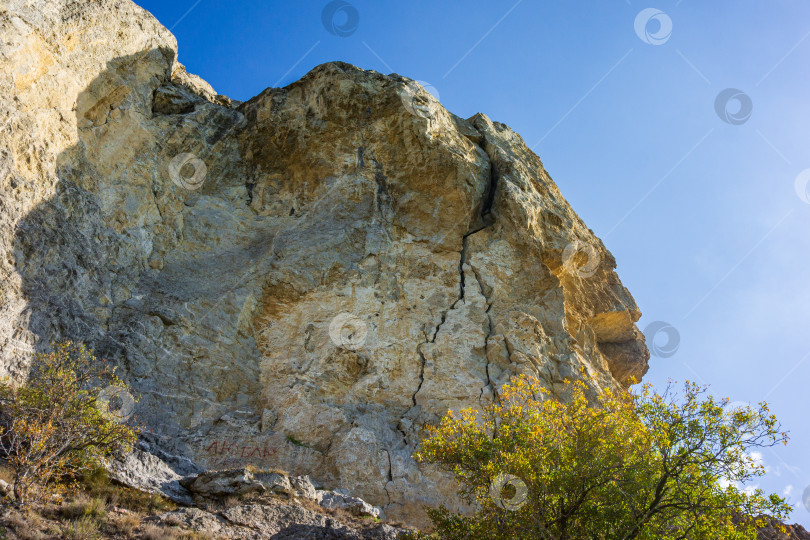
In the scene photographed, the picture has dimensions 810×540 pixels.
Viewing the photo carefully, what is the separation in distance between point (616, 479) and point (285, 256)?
635 inches

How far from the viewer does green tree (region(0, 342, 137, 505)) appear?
13.6 meters

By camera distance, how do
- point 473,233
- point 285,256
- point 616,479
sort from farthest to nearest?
point 473,233 → point 285,256 → point 616,479

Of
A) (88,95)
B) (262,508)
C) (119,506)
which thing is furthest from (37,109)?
(262,508)

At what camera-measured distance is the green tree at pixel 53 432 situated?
44.5 ft

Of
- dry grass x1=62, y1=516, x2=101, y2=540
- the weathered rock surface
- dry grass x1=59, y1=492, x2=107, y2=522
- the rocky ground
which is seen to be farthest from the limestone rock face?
dry grass x1=62, y1=516, x2=101, y2=540

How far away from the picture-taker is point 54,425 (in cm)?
1438

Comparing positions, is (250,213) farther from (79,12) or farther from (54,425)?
(54,425)

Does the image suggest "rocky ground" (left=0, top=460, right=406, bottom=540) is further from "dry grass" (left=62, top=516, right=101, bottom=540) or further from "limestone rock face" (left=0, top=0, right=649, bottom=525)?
"limestone rock face" (left=0, top=0, right=649, bottom=525)

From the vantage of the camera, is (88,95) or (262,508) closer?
(262,508)

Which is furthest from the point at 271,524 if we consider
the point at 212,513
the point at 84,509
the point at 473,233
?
the point at 473,233

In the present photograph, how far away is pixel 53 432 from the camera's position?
46.1ft

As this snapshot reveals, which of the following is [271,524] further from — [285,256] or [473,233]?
[473,233]

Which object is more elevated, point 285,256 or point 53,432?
point 285,256

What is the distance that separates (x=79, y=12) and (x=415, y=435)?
66.8 ft
